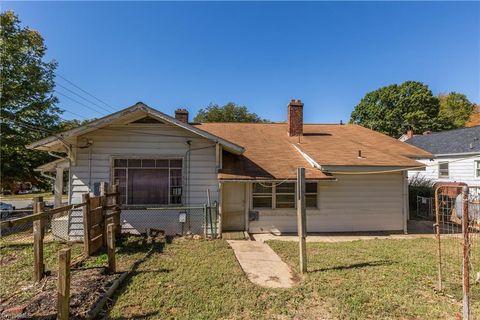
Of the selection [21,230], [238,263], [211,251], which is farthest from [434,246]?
[21,230]

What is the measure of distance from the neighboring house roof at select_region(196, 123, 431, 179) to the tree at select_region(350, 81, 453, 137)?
106 ft

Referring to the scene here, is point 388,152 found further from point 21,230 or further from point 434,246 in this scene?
point 21,230

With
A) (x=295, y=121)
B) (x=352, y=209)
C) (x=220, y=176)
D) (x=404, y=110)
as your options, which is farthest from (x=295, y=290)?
(x=404, y=110)

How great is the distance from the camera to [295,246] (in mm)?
8148

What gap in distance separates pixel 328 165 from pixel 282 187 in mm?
1859

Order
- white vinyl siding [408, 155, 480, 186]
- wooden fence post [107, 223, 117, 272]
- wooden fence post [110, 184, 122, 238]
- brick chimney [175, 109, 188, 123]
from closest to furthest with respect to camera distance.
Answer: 1. wooden fence post [107, 223, 117, 272]
2. wooden fence post [110, 184, 122, 238]
3. brick chimney [175, 109, 188, 123]
4. white vinyl siding [408, 155, 480, 186]

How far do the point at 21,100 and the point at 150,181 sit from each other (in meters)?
11.6

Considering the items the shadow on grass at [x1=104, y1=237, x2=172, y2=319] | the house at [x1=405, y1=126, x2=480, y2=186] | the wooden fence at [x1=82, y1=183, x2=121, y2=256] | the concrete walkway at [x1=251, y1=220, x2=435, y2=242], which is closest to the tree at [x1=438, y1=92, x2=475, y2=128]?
the house at [x1=405, y1=126, x2=480, y2=186]

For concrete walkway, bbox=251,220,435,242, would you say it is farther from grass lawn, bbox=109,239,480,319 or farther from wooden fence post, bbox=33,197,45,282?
wooden fence post, bbox=33,197,45,282

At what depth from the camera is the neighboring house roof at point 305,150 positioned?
9.86m

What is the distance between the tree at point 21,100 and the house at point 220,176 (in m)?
5.11

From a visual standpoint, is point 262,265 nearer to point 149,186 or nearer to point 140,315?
point 140,315

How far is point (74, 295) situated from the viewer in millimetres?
4668

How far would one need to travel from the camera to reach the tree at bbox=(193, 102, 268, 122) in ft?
135
